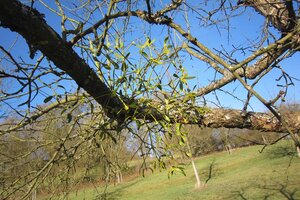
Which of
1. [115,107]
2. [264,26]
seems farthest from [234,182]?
[115,107]

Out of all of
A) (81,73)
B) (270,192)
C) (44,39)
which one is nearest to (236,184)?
(270,192)

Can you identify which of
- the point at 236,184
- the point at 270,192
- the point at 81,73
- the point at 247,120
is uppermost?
the point at 81,73

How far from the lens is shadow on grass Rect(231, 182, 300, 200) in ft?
44.7

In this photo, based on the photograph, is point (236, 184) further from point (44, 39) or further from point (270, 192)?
point (44, 39)

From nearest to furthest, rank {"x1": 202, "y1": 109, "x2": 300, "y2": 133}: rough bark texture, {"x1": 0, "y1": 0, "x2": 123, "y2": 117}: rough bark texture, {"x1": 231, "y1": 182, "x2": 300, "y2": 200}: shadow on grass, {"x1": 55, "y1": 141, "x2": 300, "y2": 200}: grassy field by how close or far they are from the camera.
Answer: {"x1": 0, "y1": 0, "x2": 123, "y2": 117}: rough bark texture < {"x1": 202, "y1": 109, "x2": 300, "y2": 133}: rough bark texture < {"x1": 231, "y1": 182, "x2": 300, "y2": 200}: shadow on grass < {"x1": 55, "y1": 141, "x2": 300, "y2": 200}: grassy field

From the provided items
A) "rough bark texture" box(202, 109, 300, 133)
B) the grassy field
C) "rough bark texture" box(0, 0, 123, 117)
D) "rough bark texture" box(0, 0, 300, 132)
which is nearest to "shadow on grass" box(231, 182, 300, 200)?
the grassy field

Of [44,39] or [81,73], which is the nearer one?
[44,39]

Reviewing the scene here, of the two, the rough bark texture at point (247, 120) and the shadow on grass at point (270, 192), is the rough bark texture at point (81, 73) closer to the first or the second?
the rough bark texture at point (247, 120)

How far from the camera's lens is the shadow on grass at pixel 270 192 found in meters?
13.6

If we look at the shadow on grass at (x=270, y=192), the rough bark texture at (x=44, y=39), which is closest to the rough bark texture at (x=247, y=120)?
the rough bark texture at (x=44, y=39)

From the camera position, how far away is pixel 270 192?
1509 centimetres

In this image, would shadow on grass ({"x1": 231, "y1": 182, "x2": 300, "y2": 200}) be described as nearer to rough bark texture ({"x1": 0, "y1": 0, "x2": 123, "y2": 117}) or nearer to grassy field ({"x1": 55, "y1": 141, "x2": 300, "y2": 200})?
grassy field ({"x1": 55, "y1": 141, "x2": 300, "y2": 200})

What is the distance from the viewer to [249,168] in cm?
2464

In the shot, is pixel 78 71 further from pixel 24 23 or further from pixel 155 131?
pixel 155 131
